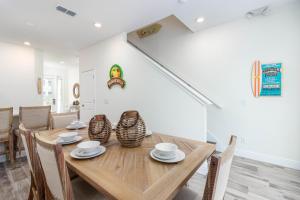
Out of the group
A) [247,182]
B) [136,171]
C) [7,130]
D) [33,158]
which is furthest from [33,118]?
[247,182]

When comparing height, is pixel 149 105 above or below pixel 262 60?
below

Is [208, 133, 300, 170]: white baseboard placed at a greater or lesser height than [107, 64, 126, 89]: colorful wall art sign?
lesser

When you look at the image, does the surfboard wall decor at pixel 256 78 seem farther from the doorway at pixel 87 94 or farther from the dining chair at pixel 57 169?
the doorway at pixel 87 94

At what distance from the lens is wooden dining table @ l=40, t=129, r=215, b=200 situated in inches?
27.5

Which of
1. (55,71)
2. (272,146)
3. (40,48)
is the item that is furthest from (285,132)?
(55,71)

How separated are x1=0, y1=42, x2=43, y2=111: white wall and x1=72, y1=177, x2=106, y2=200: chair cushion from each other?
175 inches

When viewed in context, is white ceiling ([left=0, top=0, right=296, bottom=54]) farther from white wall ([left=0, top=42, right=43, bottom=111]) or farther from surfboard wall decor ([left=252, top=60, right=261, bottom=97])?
surfboard wall decor ([left=252, top=60, right=261, bottom=97])

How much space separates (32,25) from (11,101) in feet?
8.00

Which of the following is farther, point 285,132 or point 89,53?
point 89,53

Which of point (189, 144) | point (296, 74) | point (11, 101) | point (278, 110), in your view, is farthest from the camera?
point (11, 101)

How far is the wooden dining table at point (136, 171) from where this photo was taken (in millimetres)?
697

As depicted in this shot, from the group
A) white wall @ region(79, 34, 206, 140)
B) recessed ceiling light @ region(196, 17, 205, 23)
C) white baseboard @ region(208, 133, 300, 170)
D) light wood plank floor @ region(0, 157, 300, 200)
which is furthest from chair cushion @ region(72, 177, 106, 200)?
recessed ceiling light @ region(196, 17, 205, 23)

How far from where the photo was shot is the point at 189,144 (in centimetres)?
133

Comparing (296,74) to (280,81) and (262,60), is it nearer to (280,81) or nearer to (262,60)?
(280,81)
